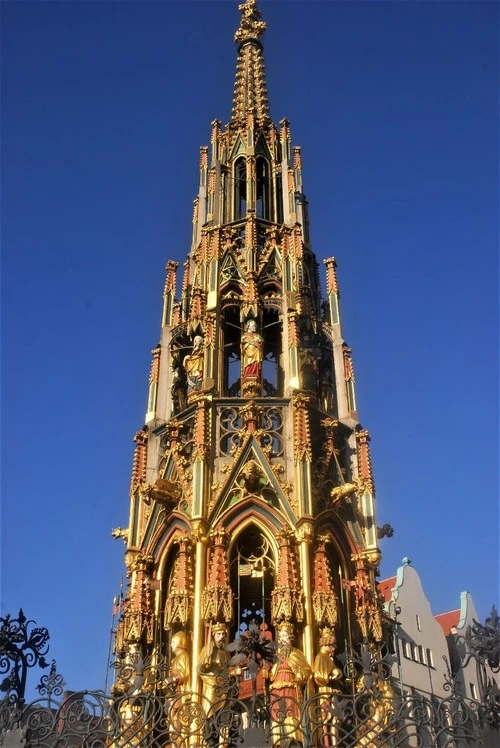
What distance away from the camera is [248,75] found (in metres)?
→ 31.2

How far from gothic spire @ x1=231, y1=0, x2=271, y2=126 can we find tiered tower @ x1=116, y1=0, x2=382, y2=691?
9.64 feet

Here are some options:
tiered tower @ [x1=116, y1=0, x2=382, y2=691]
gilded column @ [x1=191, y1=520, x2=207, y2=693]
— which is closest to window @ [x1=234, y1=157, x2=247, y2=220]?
tiered tower @ [x1=116, y1=0, x2=382, y2=691]

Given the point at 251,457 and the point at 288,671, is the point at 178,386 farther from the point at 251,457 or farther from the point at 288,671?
the point at 288,671

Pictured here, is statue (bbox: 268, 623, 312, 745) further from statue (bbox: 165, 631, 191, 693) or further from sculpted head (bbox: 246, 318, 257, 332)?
sculpted head (bbox: 246, 318, 257, 332)

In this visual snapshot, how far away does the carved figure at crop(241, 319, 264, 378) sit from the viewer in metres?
22.0

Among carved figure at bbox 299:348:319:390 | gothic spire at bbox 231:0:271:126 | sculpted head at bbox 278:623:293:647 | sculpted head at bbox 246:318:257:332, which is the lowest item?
sculpted head at bbox 278:623:293:647

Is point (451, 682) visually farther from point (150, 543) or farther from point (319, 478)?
point (150, 543)

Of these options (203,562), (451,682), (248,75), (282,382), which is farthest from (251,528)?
(248,75)

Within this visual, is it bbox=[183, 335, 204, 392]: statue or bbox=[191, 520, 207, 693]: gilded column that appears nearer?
bbox=[191, 520, 207, 693]: gilded column

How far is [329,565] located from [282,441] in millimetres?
3192

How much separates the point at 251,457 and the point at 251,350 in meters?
3.43

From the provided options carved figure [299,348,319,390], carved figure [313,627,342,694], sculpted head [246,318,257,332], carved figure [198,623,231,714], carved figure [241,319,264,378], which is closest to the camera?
carved figure [198,623,231,714]

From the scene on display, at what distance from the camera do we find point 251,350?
22.4 m

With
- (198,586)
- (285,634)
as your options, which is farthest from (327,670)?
(198,586)
